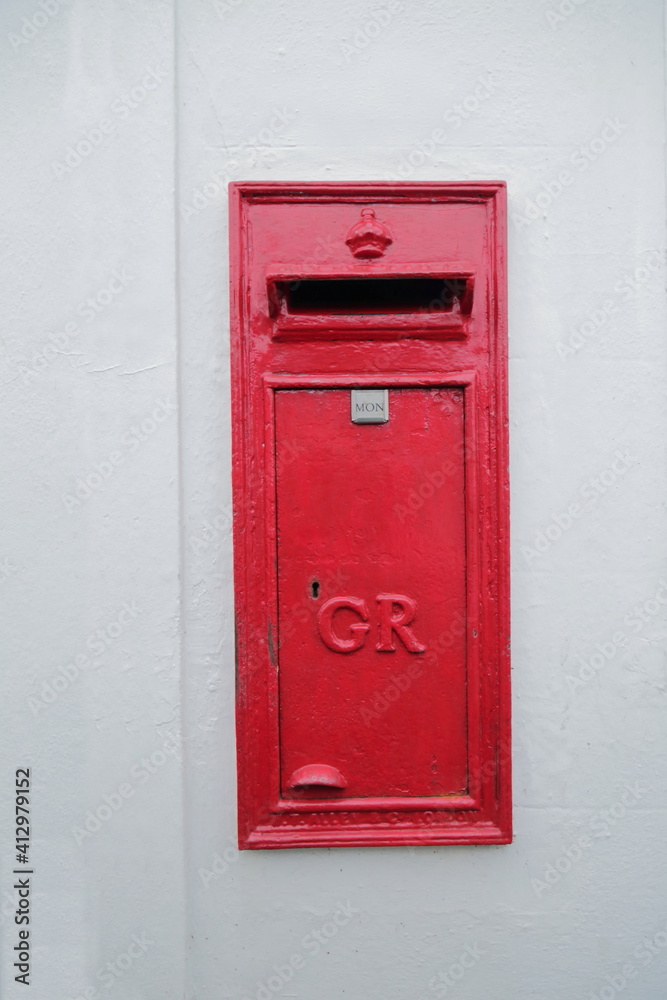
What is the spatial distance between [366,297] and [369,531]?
642mm

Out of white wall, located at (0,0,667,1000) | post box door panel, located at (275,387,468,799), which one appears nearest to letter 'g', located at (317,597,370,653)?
post box door panel, located at (275,387,468,799)

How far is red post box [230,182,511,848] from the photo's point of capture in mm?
1714

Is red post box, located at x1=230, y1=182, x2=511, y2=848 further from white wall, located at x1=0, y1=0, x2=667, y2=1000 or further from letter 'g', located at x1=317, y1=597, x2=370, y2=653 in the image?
white wall, located at x1=0, y1=0, x2=667, y2=1000

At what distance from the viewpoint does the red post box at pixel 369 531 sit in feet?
5.62

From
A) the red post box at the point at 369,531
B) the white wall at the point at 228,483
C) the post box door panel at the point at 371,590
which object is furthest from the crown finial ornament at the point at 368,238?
the post box door panel at the point at 371,590

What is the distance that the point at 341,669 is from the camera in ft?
5.66

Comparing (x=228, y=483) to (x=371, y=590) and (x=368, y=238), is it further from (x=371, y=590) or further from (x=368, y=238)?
(x=368, y=238)

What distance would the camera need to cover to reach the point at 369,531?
1.73m

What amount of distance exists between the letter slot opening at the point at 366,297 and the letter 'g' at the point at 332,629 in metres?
0.78

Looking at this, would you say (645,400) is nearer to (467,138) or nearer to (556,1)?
(467,138)

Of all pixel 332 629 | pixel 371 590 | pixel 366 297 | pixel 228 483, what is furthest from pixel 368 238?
pixel 332 629

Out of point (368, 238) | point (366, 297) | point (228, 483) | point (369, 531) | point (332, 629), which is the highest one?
point (368, 238)

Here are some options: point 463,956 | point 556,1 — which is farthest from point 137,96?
point 463,956

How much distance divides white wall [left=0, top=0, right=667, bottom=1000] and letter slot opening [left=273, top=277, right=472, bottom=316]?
0.79ft
